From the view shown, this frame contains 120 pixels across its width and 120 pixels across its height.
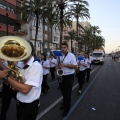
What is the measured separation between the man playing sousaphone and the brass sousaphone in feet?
0.13

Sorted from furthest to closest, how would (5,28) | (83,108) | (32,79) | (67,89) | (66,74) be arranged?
(5,28), (83,108), (66,74), (67,89), (32,79)

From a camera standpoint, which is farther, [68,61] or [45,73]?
[45,73]

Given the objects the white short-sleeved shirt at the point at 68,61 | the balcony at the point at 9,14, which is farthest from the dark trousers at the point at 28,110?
the balcony at the point at 9,14

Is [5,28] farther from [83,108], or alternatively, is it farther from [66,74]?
[66,74]

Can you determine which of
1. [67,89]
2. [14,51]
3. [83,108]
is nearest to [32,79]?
[14,51]

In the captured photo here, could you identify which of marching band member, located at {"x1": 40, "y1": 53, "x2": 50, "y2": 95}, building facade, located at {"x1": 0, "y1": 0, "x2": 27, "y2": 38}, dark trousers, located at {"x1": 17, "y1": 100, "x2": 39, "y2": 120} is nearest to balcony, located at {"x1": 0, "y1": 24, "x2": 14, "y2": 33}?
building facade, located at {"x1": 0, "y1": 0, "x2": 27, "y2": 38}

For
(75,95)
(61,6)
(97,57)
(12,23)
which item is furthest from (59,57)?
(12,23)

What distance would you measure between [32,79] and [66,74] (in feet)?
10.7

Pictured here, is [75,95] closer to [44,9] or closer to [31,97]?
[31,97]

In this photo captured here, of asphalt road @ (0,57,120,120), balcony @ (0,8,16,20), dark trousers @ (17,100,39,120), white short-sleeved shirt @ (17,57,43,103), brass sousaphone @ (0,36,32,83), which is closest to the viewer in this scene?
brass sousaphone @ (0,36,32,83)

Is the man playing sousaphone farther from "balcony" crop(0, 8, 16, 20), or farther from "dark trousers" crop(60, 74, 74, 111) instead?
"balcony" crop(0, 8, 16, 20)

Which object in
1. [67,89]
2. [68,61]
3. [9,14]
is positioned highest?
[9,14]

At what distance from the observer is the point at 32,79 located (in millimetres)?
2852

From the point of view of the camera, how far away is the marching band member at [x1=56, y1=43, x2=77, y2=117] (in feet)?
19.5
